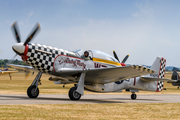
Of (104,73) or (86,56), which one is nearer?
(104,73)

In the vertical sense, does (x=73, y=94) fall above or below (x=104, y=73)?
below

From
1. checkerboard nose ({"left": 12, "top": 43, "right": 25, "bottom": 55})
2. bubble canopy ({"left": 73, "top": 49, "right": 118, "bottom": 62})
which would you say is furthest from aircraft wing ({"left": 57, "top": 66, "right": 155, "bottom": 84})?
checkerboard nose ({"left": 12, "top": 43, "right": 25, "bottom": 55})

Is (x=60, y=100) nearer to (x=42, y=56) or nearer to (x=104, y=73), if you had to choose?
(x=42, y=56)

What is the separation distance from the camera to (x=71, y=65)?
14.4 m

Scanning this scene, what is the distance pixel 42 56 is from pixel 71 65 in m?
1.79

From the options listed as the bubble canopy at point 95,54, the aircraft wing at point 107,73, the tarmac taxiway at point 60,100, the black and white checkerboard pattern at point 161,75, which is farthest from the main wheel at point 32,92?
the black and white checkerboard pattern at point 161,75

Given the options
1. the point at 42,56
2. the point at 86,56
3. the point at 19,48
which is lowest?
the point at 42,56

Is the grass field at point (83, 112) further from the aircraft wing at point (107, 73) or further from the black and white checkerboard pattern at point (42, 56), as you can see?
the black and white checkerboard pattern at point (42, 56)

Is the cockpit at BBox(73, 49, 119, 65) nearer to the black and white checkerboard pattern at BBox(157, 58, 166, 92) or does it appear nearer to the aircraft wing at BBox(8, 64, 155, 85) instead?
the aircraft wing at BBox(8, 64, 155, 85)

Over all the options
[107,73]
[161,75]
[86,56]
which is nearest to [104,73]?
[107,73]

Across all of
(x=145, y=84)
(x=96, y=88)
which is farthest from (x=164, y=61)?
(x=96, y=88)

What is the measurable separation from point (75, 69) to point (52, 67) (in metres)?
1.30

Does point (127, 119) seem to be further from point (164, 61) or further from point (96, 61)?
point (164, 61)

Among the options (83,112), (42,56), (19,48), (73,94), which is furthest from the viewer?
(73,94)
